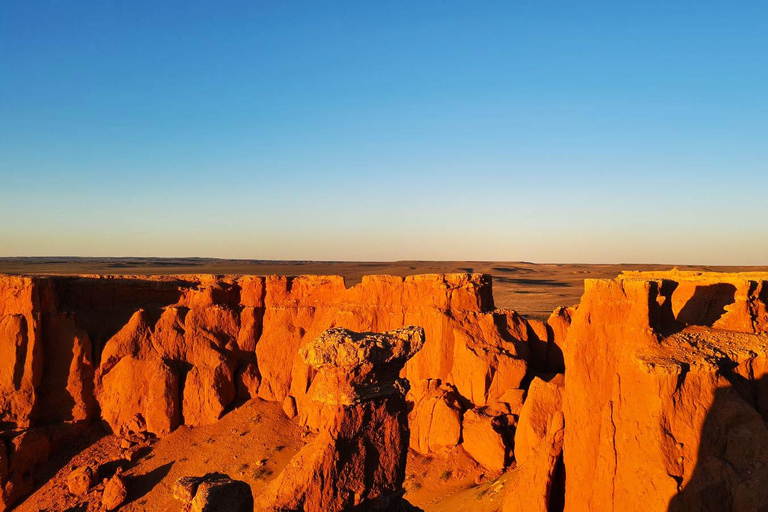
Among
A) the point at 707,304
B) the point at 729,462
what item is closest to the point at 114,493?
the point at 729,462

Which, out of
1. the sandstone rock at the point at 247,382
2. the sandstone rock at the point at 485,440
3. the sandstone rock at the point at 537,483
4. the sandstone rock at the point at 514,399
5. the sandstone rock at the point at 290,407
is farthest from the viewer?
the sandstone rock at the point at 247,382

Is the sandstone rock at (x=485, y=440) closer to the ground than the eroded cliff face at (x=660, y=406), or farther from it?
closer to the ground

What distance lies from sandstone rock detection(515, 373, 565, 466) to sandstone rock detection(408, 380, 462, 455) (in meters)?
2.74

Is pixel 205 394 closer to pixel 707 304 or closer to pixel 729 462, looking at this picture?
pixel 707 304

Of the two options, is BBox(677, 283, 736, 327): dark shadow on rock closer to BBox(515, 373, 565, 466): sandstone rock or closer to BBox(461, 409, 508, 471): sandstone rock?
BBox(515, 373, 565, 466): sandstone rock

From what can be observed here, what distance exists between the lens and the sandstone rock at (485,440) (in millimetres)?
17047

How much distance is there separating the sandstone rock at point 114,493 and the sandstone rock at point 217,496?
1063 cm

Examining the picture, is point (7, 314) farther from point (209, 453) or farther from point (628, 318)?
point (628, 318)

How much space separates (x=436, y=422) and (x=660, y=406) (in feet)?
33.7

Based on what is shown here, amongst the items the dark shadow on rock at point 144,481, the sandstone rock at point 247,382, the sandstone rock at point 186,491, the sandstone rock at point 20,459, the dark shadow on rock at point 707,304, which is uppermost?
the dark shadow on rock at point 707,304

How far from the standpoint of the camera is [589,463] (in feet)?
35.8

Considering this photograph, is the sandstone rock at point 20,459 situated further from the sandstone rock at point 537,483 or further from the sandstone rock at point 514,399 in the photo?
the sandstone rock at point 514,399

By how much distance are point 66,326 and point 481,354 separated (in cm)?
1687

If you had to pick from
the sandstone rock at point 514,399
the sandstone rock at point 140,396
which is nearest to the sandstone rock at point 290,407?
the sandstone rock at point 140,396
